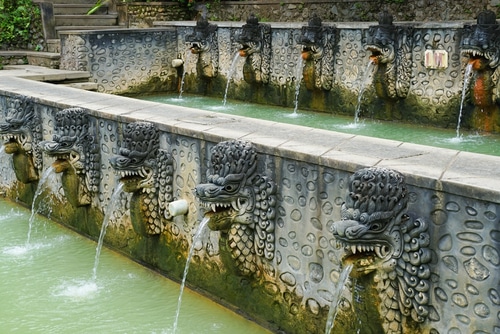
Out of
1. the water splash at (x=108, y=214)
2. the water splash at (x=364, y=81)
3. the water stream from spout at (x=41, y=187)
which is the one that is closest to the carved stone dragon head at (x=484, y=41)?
the water splash at (x=364, y=81)

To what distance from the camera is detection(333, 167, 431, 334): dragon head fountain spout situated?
3504mm

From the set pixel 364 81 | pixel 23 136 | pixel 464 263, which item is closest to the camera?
pixel 464 263

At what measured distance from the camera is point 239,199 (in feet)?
14.7

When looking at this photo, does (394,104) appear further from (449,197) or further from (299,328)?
(449,197)

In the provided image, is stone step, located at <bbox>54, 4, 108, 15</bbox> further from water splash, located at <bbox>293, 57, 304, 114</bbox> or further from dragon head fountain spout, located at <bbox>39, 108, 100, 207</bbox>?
dragon head fountain spout, located at <bbox>39, 108, 100, 207</bbox>

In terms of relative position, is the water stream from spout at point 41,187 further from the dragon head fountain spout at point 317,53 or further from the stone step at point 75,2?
the stone step at point 75,2

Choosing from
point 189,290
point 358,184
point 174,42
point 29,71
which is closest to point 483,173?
point 358,184

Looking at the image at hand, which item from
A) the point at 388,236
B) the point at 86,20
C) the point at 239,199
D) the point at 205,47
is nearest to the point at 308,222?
the point at 239,199

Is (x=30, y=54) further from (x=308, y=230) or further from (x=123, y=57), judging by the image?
(x=308, y=230)

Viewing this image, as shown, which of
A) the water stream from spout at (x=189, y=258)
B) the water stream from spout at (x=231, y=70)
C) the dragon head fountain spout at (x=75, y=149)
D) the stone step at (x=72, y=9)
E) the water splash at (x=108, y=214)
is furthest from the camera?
the stone step at (x=72, y=9)

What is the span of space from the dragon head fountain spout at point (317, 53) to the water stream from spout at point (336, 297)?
18.7ft

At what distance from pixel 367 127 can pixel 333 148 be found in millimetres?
4547

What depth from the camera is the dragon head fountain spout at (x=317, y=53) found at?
927 centimetres

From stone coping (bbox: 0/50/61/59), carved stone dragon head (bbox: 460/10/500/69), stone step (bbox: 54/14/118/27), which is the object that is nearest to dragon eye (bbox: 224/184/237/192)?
carved stone dragon head (bbox: 460/10/500/69)
